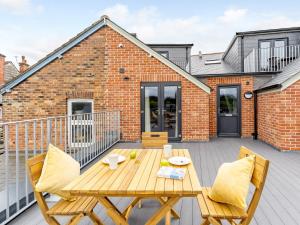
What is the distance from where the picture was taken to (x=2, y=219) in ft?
8.54

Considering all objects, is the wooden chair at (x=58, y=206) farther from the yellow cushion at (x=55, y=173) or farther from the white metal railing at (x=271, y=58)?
the white metal railing at (x=271, y=58)

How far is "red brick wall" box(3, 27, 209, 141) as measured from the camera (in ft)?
27.7

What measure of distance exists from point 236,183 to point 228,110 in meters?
8.32

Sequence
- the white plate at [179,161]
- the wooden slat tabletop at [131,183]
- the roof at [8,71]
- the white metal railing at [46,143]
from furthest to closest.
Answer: the roof at [8,71] → the white metal railing at [46,143] → the white plate at [179,161] → the wooden slat tabletop at [131,183]

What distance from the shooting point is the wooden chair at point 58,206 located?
6.86ft

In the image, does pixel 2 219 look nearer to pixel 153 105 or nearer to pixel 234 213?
pixel 234 213

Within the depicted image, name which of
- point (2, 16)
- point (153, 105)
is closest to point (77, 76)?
point (153, 105)

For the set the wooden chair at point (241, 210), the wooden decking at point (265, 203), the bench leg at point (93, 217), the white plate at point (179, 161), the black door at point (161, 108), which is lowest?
the wooden decking at point (265, 203)

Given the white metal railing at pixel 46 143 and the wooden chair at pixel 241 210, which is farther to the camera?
the white metal railing at pixel 46 143

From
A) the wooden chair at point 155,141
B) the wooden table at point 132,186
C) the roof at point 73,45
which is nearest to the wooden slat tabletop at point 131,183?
the wooden table at point 132,186

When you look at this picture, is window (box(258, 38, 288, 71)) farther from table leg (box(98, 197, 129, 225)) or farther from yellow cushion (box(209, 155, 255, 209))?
table leg (box(98, 197, 129, 225))

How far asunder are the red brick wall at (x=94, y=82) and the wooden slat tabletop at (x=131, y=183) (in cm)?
608

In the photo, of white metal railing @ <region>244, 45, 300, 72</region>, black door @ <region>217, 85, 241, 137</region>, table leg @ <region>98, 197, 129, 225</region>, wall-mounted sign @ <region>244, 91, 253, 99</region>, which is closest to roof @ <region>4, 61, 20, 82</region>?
black door @ <region>217, 85, 241, 137</region>

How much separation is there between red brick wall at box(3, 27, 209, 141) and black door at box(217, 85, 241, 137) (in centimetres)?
344
